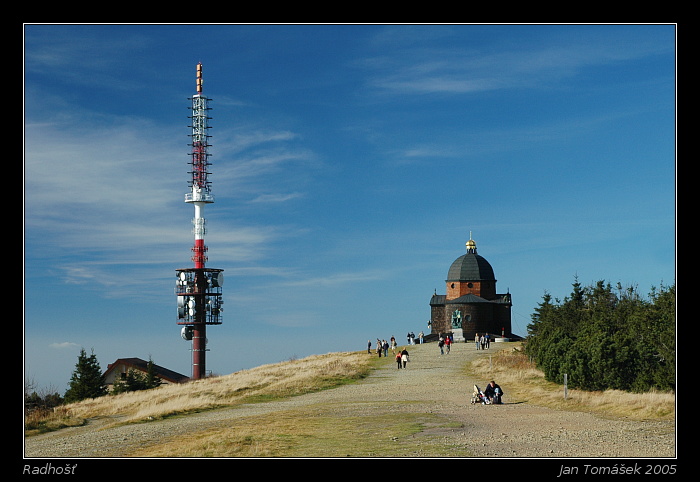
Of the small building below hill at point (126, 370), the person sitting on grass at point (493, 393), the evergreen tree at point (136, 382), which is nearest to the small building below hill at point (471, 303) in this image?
the small building below hill at point (126, 370)

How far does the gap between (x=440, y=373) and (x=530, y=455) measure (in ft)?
80.7

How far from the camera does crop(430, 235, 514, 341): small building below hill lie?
7569cm

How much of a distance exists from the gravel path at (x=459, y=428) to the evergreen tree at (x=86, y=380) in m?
34.1

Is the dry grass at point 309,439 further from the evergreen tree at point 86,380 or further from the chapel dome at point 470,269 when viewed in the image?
the chapel dome at point 470,269

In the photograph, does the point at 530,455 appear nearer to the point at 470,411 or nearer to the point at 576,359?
the point at 470,411

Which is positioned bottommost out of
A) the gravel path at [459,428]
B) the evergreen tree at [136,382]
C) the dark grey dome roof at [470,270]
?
the evergreen tree at [136,382]

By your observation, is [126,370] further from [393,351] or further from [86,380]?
[393,351]

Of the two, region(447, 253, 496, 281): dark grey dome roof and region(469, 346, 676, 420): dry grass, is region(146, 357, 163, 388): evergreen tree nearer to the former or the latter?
region(447, 253, 496, 281): dark grey dome roof

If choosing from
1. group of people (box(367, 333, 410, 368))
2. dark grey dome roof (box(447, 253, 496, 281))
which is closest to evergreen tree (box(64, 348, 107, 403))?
group of people (box(367, 333, 410, 368))

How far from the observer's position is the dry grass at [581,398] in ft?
80.1

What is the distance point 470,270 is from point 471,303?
12.7 feet

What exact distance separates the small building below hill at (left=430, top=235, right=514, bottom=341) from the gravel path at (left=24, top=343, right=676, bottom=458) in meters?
37.7

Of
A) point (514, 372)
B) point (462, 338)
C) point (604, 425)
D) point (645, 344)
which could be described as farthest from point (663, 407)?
point (462, 338)

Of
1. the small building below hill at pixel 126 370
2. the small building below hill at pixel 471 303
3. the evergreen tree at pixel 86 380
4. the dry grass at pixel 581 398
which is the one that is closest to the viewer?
the dry grass at pixel 581 398
